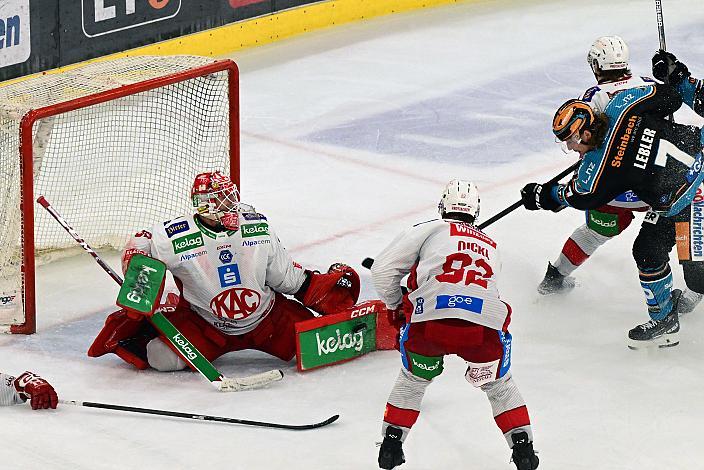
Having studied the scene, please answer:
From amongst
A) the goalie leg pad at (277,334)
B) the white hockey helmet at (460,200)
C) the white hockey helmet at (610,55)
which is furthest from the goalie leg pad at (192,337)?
the white hockey helmet at (610,55)

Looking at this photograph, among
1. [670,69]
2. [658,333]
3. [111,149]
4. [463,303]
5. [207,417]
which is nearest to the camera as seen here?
[463,303]

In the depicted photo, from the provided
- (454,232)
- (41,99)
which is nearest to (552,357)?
(454,232)

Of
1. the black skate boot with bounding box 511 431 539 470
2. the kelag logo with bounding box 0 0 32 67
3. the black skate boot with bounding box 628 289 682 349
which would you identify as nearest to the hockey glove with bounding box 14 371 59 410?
the black skate boot with bounding box 511 431 539 470

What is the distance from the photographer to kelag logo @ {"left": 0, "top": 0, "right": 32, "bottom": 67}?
707 centimetres

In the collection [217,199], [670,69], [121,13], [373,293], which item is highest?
[670,69]

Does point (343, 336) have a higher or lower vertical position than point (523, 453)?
lower

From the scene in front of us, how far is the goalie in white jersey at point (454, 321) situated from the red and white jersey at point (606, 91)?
3.72 ft

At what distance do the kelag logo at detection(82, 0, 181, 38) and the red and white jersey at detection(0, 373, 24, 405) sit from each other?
11.4 feet

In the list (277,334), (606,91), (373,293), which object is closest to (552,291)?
(373,293)

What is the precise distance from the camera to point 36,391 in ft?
14.5

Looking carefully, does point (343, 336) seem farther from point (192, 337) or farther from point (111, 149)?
point (111, 149)

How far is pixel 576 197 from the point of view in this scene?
498 centimetres

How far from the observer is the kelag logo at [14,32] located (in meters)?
7.07

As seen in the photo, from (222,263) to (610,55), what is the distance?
5.11 ft
